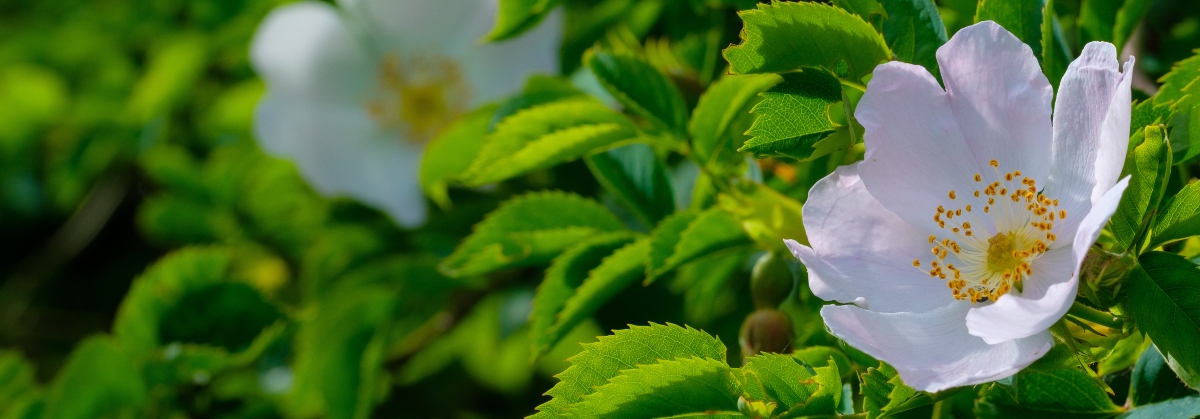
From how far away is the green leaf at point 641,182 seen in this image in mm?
1008

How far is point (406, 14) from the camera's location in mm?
1465

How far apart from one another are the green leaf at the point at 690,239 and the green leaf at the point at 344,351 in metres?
0.56

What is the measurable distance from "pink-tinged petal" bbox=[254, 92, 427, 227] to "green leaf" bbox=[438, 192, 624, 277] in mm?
447

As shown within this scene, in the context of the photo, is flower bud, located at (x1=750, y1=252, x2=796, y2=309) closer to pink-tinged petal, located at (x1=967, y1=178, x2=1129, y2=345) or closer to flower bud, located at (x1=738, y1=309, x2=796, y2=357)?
flower bud, located at (x1=738, y1=309, x2=796, y2=357)

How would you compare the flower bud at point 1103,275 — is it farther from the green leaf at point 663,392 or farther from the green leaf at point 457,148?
the green leaf at point 457,148

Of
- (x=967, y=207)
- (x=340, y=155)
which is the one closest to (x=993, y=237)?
(x=967, y=207)

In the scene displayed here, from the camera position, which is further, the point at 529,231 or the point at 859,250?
the point at 529,231

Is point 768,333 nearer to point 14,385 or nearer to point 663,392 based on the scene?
point 663,392

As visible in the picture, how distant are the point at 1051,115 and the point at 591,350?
345 millimetres

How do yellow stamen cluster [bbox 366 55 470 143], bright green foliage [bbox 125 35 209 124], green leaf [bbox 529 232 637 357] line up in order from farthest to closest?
bright green foliage [bbox 125 35 209 124] → yellow stamen cluster [bbox 366 55 470 143] → green leaf [bbox 529 232 637 357]

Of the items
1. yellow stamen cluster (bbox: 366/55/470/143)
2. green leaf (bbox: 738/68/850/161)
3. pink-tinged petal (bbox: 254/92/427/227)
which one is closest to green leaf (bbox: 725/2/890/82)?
green leaf (bbox: 738/68/850/161)

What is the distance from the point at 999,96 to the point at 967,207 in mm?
112

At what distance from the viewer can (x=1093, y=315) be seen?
609 mm

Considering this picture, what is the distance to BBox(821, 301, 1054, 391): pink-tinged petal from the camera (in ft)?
1.88
